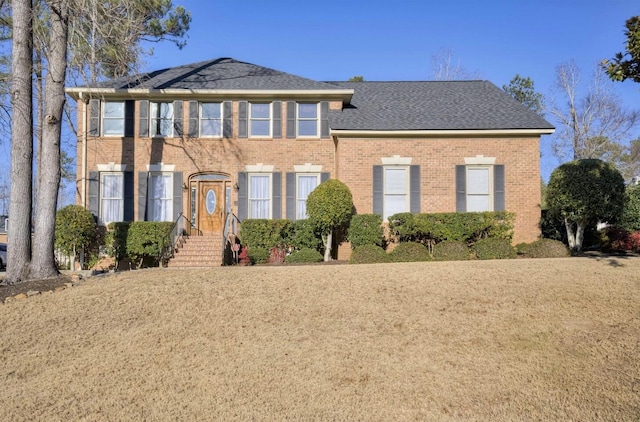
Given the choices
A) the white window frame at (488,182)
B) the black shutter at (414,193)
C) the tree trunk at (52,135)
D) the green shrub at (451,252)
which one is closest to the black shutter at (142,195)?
the tree trunk at (52,135)

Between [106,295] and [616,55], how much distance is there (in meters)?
9.62

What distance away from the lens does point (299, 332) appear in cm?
695

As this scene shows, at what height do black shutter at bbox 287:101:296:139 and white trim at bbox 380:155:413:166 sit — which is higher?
black shutter at bbox 287:101:296:139

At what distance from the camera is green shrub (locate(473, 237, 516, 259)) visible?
44.5 ft

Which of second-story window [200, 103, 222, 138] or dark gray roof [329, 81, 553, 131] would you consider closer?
dark gray roof [329, 81, 553, 131]

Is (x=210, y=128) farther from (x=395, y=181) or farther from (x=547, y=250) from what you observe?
(x=547, y=250)

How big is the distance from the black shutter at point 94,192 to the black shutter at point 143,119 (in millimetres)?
2013

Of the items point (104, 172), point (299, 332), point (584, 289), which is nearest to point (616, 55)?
point (584, 289)

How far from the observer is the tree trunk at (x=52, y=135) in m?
11.2

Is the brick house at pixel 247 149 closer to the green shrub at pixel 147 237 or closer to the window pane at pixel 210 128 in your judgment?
the window pane at pixel 210 128

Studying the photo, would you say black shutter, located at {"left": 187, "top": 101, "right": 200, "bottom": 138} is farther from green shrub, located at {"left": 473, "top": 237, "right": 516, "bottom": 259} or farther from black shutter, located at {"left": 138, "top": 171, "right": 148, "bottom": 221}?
green shrub, located at {"left": 473, "top": 237, "right": 516, "bottom": 259}

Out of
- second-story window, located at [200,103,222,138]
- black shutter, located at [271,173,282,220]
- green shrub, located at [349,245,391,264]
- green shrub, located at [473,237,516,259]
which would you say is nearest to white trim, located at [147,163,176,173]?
second-story window, located at [200,103,222,138]

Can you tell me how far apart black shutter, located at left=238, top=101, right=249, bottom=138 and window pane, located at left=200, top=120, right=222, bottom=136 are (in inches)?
26.9

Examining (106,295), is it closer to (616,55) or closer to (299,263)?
(299,263)
